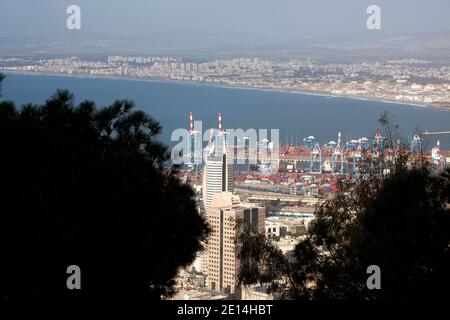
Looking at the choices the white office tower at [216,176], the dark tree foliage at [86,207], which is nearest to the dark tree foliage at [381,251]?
the dark tree foliage at [86,207]

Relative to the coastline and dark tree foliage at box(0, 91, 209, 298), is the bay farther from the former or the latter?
dark tree foliage at box(0, 91, 209, 298)

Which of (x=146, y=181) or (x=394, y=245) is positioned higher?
(x=146, y=181)

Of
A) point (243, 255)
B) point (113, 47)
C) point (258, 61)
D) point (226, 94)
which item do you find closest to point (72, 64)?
point (226, 94)

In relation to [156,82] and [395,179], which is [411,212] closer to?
[395,179]

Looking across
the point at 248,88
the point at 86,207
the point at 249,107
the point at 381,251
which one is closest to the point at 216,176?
the point at 381,251

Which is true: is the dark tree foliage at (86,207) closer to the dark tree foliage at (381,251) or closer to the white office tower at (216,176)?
the dark tree foliage at (381,251)

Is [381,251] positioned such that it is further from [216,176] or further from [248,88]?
[248,88]
